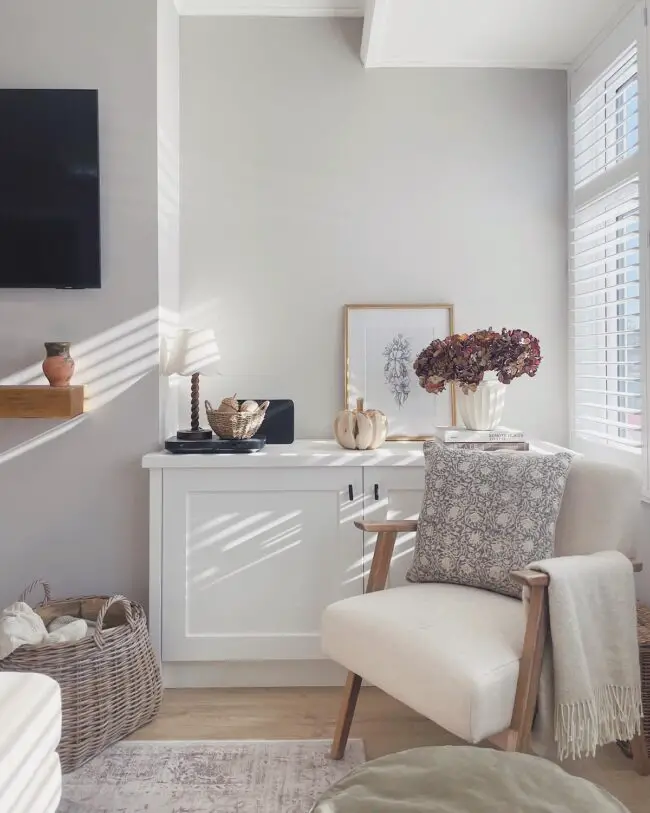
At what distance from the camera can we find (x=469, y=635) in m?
1.89

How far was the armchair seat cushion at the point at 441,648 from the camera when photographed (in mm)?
1748

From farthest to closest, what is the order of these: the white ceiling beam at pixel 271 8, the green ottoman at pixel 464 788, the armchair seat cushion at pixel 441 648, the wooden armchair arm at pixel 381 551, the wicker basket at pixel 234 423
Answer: the white ceiling beam at pixel 271 8 < the wicker basket at pixel 234 423 < the wooden armchair arm at pixel 381 551 < the armchair seat cushion at pixel 441 648 < the green ottoman at pixel 464 788

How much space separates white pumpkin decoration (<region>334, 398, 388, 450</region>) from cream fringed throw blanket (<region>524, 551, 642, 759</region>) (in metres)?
0.97

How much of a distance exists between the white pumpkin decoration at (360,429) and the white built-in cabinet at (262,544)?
0.37 ft

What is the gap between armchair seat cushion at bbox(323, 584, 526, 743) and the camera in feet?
5.74

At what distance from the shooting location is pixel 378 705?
258 cm

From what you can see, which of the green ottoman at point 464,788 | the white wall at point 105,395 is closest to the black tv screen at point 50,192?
the white wall at point 105,395

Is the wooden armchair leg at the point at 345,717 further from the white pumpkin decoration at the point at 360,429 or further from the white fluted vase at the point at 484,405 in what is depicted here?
the white fluted vase at the point at 484,405

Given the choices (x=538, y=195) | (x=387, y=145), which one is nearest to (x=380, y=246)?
(x=387, y=145)

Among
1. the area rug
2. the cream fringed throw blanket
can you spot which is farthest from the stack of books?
the area rug

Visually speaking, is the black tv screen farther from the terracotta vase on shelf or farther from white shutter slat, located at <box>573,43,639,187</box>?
white shutter slat, located at <box>573,43,639,187</box>

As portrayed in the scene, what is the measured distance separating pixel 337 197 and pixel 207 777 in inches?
86.6

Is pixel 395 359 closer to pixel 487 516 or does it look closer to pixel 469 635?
pixel 487 516

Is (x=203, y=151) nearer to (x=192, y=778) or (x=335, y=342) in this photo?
(x=335, y=342)
